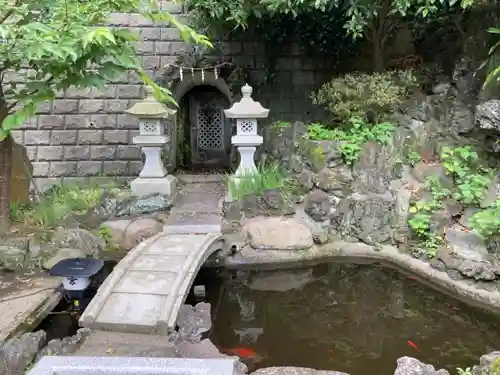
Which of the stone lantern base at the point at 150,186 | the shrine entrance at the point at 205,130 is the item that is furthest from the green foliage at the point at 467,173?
the shrine entrance at the point at 205,130

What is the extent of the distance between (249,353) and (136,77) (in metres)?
6.83

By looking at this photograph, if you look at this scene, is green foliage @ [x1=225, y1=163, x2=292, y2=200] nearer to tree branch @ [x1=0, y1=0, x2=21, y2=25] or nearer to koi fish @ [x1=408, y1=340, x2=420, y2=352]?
koi fish @ [x1=408, y1=340, x2=420, y2=352]

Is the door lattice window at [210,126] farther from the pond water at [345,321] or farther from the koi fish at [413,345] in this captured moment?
the koi fish at [413,345]

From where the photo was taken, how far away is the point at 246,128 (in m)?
7.50

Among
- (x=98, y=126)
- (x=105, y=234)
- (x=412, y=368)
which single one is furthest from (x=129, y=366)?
(x=98, y=126)

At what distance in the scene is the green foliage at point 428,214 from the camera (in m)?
6.51

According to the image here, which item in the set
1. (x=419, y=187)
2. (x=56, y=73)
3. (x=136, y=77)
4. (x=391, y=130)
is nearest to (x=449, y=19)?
(x=391, y=130)

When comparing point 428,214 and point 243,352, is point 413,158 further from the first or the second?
point 243,352

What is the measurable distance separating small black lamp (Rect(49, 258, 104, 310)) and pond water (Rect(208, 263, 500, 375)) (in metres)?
1.49

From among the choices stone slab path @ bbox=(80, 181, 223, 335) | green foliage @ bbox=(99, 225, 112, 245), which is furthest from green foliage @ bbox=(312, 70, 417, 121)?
green foliage @ bbox=(99, 225, 112, 245)

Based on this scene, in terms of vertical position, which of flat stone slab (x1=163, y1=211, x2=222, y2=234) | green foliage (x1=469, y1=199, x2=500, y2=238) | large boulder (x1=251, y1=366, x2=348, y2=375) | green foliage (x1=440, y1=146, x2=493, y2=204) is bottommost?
large boulder (x1=251, y1=366, x2=348, y2=375)

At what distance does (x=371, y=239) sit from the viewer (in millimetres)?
6984

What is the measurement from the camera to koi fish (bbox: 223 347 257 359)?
184 inches

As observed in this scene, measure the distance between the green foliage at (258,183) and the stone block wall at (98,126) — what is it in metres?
2.85
